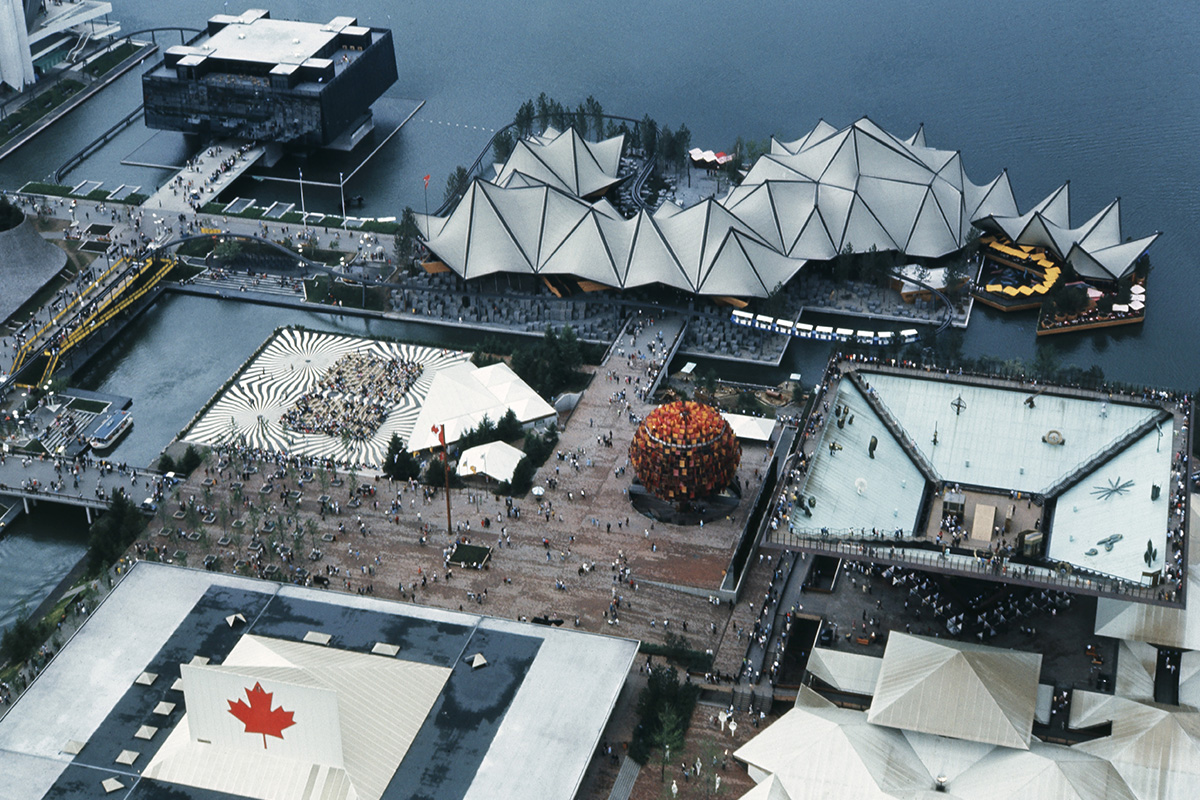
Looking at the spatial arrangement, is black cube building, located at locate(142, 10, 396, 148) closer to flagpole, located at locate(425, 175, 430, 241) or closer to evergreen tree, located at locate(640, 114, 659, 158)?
flagpole, located at locate(425, 175, 430, 241)

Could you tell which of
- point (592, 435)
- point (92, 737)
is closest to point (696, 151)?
point (592, 435)

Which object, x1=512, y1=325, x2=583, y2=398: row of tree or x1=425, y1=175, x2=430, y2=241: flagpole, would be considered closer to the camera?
x1=512, y1=325, x2=583, y2=398: row of tree

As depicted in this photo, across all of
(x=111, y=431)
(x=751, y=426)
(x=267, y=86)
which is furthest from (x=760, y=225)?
Answer: (x=111, y=431)

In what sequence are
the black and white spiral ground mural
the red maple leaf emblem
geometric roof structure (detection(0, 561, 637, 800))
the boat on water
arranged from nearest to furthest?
the red maple leaf emblem → geometric roof structure (detection(0, 561, 637, 800)) → the black and white spiral ground mural → the boat on water

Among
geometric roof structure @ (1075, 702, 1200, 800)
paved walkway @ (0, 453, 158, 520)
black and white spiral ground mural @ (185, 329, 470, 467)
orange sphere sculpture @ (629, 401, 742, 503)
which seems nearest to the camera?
geometric roof structure @ (1075, 702, 1200, 800)

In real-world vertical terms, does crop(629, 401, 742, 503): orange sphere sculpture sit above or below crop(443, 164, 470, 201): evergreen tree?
below

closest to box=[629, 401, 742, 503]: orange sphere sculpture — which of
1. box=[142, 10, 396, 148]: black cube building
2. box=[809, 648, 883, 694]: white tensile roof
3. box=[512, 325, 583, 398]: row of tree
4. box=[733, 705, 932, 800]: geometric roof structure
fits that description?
box=[809, 648, 883, 694]: white tensile roof
